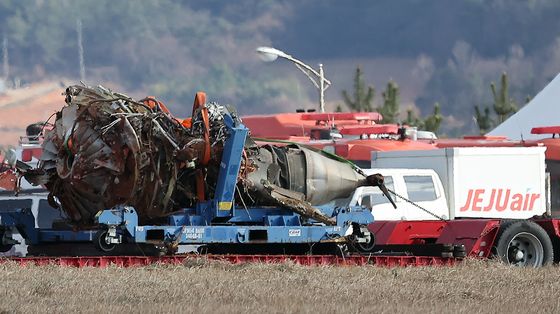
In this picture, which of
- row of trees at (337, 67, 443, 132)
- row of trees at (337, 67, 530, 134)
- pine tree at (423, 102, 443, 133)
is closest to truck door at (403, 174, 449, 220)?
row of trees at (337, 67, 530, 134)

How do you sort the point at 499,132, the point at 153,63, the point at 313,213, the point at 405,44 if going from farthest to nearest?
1. the point at 405,44
2. the point at 153,63
3. the point at 499,132
4. the point at 313,213

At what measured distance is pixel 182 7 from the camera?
97875mm

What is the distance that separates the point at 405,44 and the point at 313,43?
42.0 feet

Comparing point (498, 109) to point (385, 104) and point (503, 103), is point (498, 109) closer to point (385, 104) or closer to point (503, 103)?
point (503, 103)

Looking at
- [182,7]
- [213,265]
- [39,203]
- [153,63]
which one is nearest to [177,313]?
[213,265]

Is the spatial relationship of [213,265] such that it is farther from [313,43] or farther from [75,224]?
[313,43]

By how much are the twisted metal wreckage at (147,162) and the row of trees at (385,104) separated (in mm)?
54458

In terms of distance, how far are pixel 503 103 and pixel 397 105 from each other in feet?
24.0

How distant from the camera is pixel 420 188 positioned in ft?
76.0

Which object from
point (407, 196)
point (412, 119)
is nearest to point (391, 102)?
point (412, 119)

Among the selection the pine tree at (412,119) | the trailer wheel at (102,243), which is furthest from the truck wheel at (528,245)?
the pine tree at (412,119)

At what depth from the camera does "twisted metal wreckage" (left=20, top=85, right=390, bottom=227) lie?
1734 centimetres

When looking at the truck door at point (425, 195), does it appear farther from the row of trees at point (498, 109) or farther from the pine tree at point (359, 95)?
the row of trees at point (498, 109)

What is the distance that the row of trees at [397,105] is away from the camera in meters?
74.3
